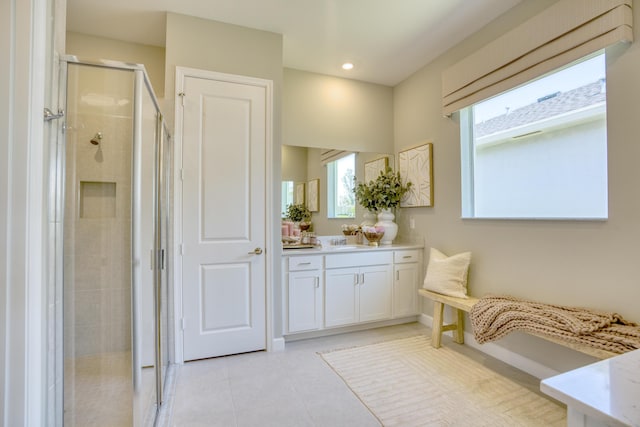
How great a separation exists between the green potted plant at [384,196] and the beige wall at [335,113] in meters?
0.41

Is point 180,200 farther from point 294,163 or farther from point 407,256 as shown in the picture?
point 407,256

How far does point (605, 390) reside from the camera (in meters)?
0.66

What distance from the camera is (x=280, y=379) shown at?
7.41 ft

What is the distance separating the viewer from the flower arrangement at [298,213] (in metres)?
3.25

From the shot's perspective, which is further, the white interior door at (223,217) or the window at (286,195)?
the window at (286,195)

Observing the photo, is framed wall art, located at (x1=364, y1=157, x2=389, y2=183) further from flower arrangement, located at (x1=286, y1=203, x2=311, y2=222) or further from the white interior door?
the white interior door

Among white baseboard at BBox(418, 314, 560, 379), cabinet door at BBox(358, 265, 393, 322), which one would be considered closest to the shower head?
cabinet door at BBox(358, 265, 393, 322)

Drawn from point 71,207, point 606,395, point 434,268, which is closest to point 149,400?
point 71,207

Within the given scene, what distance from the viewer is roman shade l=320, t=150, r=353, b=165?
3507 millimetres

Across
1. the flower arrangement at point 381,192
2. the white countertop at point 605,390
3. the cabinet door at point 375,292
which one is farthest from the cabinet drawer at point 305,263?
the white countertop at point 605,390

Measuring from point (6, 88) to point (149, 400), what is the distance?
1.61 metres

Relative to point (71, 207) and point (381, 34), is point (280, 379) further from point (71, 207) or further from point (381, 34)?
point (381, 34)

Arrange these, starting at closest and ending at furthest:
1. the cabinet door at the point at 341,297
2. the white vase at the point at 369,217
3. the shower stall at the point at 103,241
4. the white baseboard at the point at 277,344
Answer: the shower stall at the point at 103,241 → the white baseboard at the point at 277,344 → the cabinet door at the point at 341,297 → the white vase at the point at 369,217

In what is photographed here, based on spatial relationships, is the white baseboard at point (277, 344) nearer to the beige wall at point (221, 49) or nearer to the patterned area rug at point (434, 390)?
the patterned area rug at point (434, 390)
